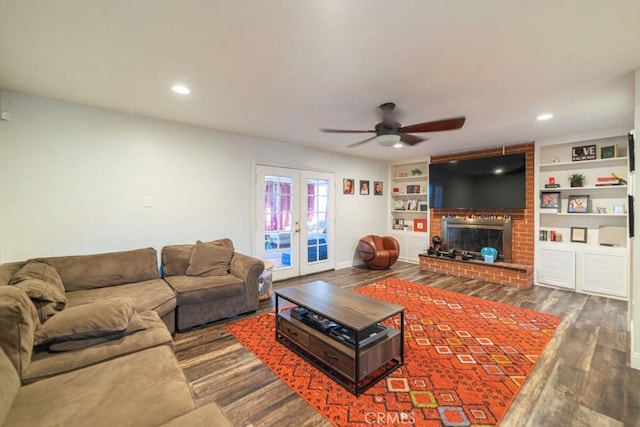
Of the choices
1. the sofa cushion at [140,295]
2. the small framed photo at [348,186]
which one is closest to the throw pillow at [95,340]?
the sofa cushion at [140,295]

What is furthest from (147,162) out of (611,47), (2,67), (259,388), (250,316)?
(611,47)

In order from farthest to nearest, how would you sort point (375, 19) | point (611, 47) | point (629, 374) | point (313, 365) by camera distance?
point (313, 365) → point (629, 374) → point (611, 47) → point (375, 19)

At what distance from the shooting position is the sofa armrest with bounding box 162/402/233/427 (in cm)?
107

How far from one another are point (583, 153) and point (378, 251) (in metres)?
3.64

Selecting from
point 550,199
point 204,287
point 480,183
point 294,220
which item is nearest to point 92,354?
point 204,287

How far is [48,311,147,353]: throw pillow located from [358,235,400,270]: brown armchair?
4334mm

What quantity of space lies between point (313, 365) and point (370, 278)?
2924mm

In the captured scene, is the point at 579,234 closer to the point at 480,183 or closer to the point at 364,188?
the point at 480,183

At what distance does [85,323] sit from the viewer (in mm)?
1688

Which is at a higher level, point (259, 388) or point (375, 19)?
point (375, 19)

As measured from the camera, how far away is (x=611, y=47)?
6.41ft

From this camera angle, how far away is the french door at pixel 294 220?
463 cm

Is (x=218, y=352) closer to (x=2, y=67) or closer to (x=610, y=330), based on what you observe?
(x=2, y=67)

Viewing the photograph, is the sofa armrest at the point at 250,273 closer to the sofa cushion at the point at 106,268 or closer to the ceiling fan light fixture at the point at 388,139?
the sofa cushion at the point at 106,268
